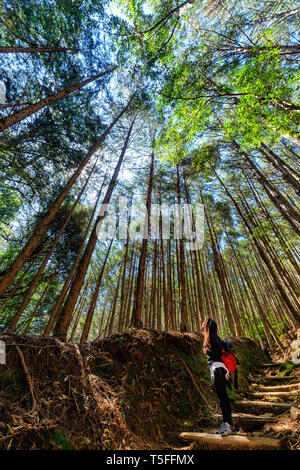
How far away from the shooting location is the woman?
91.6 inches

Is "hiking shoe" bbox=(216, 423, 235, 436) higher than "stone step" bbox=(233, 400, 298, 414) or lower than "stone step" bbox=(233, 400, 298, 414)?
lower

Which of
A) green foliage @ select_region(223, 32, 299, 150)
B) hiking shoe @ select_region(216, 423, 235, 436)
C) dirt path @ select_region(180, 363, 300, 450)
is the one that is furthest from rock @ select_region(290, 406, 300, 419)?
green foliage @ select_region(223, 32, 299, 150)

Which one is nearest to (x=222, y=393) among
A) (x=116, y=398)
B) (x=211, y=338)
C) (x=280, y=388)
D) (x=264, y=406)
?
(x=211, y=338)

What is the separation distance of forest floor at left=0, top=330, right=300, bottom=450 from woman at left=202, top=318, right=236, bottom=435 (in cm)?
27

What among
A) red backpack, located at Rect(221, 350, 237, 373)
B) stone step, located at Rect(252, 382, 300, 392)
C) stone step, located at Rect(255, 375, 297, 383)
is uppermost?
red backpack, located at Rect(221, 350, 237, 373)

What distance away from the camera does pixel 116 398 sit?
225 centimetres

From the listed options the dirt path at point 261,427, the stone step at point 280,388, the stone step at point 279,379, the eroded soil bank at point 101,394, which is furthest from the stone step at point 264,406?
the stone step at point 279,379

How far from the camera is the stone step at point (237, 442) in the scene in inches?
72.1

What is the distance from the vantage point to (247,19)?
6098mm

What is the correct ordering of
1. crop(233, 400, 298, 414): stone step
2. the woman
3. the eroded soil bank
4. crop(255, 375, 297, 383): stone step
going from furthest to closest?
crop(255, 375, 297, 383): stone step < crop(233, 400, 298, 414): stone step < the woman < the eroded soil bank

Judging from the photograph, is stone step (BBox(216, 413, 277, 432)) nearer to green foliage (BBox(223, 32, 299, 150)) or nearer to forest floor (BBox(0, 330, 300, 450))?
forest floor (BBox(0, 330, 300, 450))

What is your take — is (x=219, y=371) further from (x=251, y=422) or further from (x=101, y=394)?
(x=101, y=394)

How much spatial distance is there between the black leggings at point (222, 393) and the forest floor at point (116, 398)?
0.28 m

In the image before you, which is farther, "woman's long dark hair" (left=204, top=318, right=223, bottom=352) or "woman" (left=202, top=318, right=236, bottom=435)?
"woman's long dark hair" (left=204, top=318, right=223, bottom=352)
